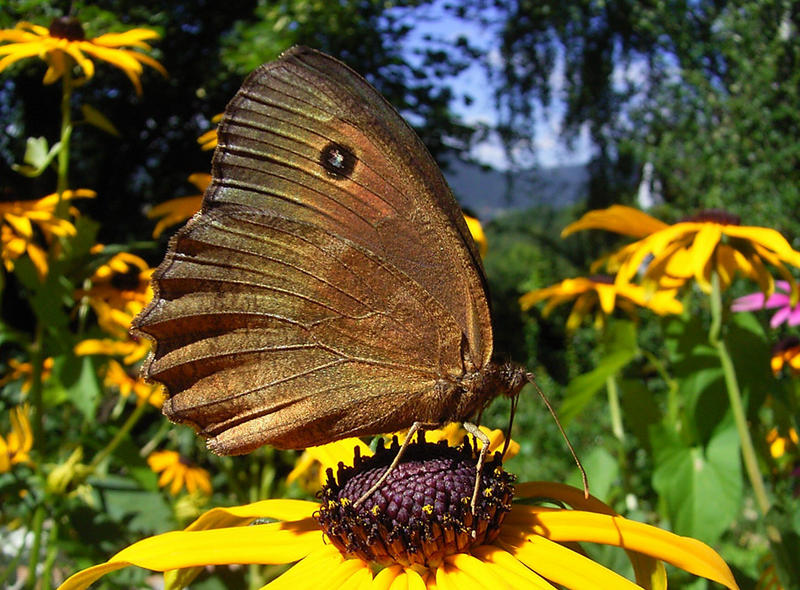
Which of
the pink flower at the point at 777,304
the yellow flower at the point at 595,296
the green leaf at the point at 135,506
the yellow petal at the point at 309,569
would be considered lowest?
the green leaf at the point at 135,506

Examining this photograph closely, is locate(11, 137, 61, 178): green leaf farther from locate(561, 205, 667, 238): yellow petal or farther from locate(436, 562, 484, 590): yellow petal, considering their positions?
locate(436, 562, 484, 590): yellow petal

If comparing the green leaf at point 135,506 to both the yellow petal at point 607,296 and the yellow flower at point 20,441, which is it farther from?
the yellow petal at point 607,296

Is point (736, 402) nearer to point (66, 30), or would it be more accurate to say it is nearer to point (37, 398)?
point (37, 398)

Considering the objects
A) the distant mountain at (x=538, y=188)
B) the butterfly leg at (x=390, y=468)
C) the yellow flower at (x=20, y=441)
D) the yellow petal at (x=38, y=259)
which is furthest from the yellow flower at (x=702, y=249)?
the distant mountain at (x=538, y=188)

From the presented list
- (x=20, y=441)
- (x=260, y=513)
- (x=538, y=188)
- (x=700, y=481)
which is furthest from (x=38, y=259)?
(x=538, y=188)

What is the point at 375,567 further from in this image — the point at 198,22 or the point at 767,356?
the point at 198,22

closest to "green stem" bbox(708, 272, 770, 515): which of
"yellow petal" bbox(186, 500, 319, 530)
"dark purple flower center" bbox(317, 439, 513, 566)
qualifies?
"dark purple flower center" bbox(317, 439, 513, 566)
